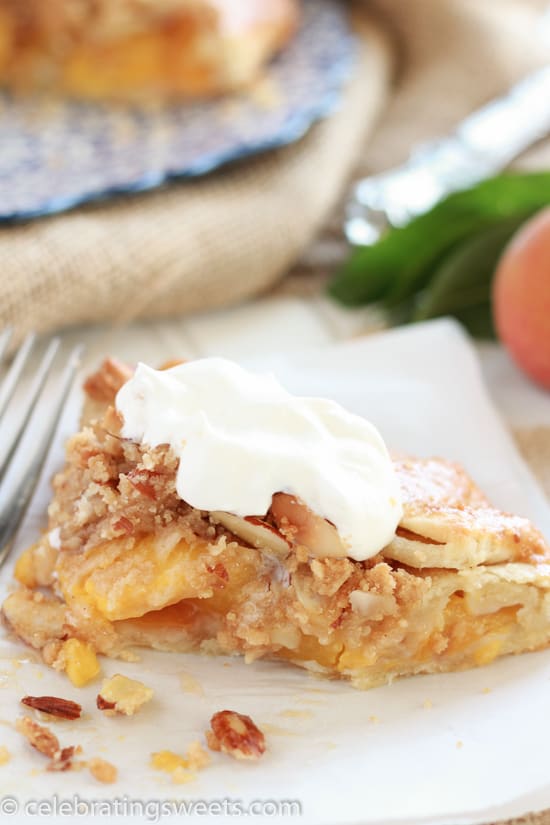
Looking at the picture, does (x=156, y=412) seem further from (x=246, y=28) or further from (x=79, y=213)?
(x=246, y=28)

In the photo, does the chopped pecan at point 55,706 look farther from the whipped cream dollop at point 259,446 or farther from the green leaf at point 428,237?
the green leaf at point 428,237

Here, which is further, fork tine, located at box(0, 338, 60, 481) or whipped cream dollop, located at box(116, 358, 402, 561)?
fork tine, located at box(0, 338, 60, 481)

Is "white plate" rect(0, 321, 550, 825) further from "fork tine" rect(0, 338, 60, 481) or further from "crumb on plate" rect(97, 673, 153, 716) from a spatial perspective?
"fork tine" rect(0, 338, 60, 481)

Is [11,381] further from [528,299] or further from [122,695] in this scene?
[528,299]

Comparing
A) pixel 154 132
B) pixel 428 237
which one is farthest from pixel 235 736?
pixel 154 132

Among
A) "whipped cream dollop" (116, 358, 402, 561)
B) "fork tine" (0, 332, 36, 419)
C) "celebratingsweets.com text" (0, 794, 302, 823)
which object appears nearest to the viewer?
"celebratingsweets.com text" (0, 794, 302, 823)

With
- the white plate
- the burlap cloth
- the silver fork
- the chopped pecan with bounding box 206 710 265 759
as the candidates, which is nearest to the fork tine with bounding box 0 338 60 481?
the silver fork

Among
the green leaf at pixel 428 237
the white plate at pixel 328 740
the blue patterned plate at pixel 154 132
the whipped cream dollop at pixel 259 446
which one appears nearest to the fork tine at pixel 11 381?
the white plate at pixel 328 740
